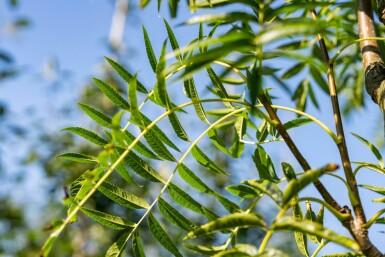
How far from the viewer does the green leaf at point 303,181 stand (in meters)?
0.40

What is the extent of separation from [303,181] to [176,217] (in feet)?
0.71

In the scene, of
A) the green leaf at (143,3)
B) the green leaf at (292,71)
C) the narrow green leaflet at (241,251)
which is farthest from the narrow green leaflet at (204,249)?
the green leaf at (292,71)

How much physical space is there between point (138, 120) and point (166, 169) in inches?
279

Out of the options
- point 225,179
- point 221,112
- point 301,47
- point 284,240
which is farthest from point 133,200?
point 284,240

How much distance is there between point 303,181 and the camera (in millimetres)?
409

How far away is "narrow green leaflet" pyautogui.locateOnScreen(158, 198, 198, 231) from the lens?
23.0 inches

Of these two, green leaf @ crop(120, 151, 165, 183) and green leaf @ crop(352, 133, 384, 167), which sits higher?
green leaf @ crop(120, 151, 165, 183)

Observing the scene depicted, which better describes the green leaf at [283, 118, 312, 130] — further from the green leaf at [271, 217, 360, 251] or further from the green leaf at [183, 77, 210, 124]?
the green leaf at [271, 217, 360, 251]

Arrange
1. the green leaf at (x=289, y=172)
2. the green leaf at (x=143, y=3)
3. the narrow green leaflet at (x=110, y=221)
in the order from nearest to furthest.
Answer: the green leaf at (x=289, y=172) < the narrow green leaflet at (x=110, y=221) < the green leaf at (x=143, y=3)

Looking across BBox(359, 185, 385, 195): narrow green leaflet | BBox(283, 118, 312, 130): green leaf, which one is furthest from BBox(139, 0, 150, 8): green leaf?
BBox(359, 185, 385, 195): narrow green leaflet

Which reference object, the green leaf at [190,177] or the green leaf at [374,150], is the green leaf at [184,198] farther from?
the green leaf at [374,150]

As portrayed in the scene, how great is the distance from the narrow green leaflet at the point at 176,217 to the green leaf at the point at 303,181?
190mm

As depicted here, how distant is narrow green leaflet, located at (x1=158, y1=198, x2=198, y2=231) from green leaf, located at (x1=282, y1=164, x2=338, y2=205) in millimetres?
190

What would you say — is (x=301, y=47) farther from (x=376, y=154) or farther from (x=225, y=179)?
(x=225, y=179)
